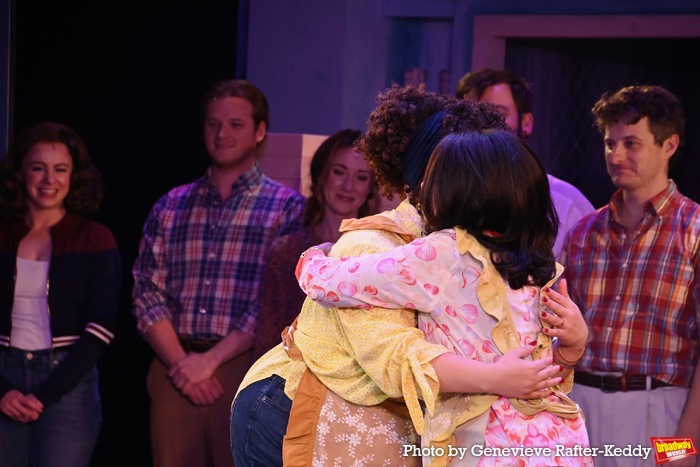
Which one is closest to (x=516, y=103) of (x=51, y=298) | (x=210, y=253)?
(x=210, y=253)

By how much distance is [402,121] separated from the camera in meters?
2.29

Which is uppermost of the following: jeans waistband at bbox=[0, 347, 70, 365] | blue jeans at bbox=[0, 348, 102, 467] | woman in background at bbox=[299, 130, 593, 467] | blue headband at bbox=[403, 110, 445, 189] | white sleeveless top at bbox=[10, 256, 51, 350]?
blue headband at bbox=[403, 110, 445, 189]

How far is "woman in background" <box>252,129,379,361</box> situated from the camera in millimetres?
3717

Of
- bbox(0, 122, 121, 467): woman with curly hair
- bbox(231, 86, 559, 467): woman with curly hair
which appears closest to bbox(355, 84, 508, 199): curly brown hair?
bbox(231, 86, 559, 467): woman with curly hair

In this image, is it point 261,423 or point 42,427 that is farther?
point 42,427

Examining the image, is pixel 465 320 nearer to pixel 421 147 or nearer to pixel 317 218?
pixel 421 147

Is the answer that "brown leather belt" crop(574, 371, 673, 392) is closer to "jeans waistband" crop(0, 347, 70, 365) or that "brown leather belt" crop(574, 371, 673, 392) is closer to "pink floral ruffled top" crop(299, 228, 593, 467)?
"pink floral ruffled top" crop(299, 228, 593, 467)

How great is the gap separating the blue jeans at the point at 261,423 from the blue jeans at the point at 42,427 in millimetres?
1496

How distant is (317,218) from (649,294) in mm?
1221

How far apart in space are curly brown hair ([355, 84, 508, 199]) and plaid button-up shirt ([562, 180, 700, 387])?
1.38m

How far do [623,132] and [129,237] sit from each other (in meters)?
2.29

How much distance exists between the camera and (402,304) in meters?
2.06

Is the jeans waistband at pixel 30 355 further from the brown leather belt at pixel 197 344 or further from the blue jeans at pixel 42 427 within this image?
the brown leather belt at pixel 197 344

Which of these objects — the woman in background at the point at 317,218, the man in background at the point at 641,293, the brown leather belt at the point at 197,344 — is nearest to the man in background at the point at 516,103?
the man in background at the point at 641,293
